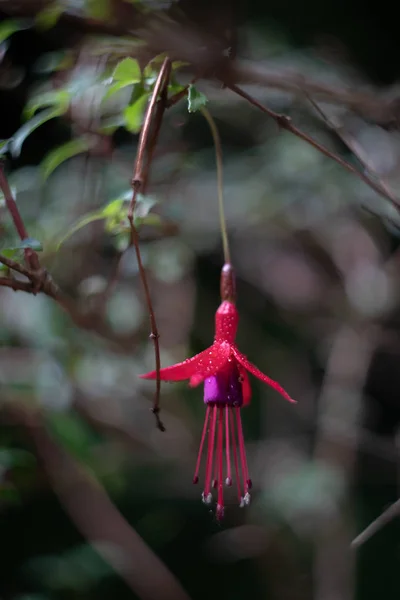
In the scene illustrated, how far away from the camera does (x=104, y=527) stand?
142 cm

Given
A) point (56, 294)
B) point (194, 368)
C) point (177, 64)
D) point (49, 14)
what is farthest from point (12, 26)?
point (194, 368)

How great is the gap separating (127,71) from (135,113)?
0.08 meters

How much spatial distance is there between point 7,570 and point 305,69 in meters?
1.24

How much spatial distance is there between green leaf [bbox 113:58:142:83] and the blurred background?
281mm

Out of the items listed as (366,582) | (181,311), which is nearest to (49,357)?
(181,311)

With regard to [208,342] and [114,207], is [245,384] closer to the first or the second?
[114,207]

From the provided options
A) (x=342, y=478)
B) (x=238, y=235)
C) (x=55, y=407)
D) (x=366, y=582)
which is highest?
(x=238, y=235)

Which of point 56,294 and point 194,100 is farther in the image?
point 56,294

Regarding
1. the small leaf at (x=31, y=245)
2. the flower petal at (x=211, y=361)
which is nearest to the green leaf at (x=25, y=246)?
the small leaf at (x=31, y=245)

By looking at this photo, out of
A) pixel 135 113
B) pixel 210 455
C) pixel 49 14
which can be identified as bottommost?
pixel 210 455

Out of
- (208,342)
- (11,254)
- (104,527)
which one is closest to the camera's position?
(11,254)

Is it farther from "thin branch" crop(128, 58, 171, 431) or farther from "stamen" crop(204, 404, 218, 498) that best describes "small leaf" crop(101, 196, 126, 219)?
"stamen" crop(204, 404, 218, 498)

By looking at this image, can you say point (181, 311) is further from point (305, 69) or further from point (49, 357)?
point (305, 69)

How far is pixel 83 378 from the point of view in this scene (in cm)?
132
